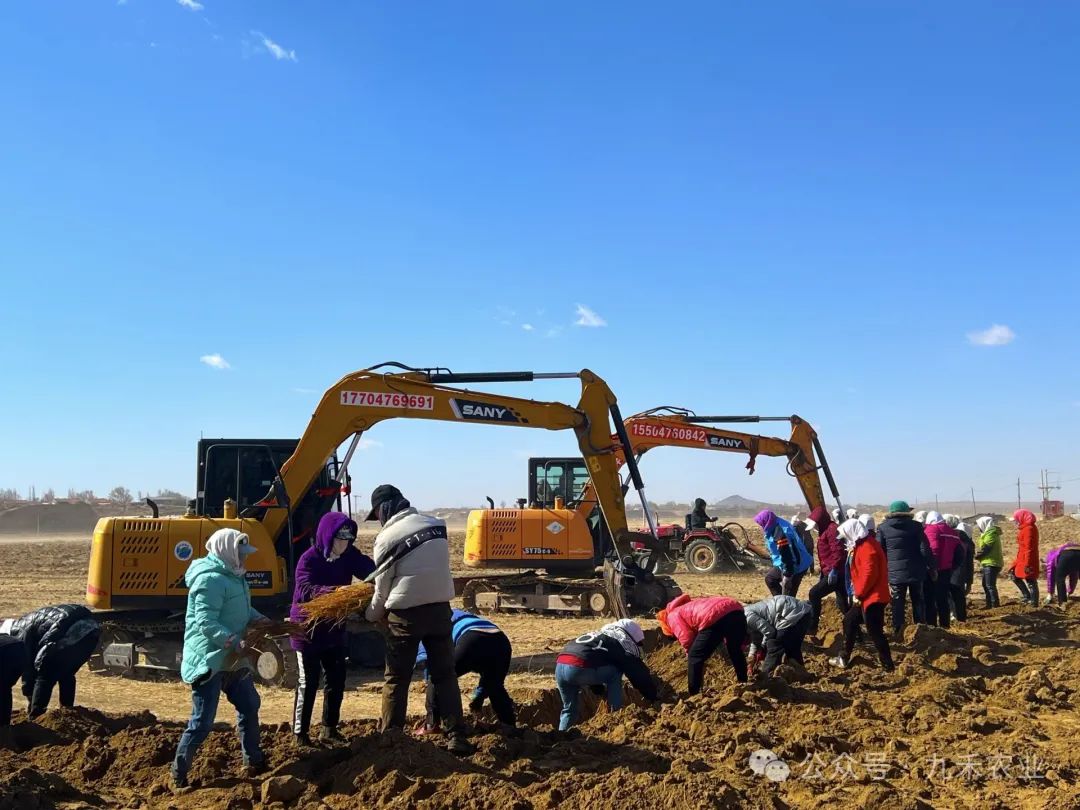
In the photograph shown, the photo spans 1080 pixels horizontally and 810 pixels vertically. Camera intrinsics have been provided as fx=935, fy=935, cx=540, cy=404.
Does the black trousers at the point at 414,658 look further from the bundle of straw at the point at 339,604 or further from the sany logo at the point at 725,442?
the sany logo at the point at 725,442

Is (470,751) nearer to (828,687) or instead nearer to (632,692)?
(632,692)

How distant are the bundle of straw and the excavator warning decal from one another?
17.6ft

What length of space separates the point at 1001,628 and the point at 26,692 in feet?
35.3

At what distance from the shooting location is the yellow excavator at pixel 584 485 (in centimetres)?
1555

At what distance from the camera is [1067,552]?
14844 mm

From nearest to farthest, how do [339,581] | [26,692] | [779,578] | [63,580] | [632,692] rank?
[339,581], [26,692], [632,692], [779,578], [63,580]

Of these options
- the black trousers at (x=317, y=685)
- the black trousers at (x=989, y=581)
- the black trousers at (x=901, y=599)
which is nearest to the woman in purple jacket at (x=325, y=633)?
the black trousers at (x=317, y=685)

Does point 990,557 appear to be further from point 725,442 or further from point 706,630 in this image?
point 706,630

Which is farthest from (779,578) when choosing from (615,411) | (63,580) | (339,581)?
(63,580)

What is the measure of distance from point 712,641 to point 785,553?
3770 mm

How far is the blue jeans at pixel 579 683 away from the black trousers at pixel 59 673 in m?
3.58

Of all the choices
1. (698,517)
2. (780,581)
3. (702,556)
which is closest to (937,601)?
(780,581)

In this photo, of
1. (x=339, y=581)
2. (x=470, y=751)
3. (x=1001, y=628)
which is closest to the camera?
(x=470, y=751)

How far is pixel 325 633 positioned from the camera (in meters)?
6.20
